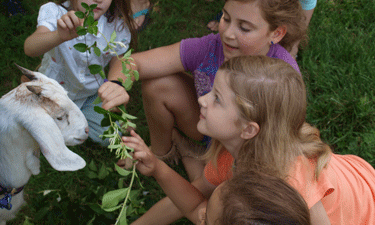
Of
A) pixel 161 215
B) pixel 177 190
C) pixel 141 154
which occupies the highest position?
pixel 141 154

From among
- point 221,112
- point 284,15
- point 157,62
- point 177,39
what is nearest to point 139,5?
point 177,39

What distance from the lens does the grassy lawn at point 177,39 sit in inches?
85.0

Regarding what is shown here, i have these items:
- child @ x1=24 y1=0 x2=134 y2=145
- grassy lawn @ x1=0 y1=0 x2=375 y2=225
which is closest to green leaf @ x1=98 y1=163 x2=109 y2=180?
grassy lawn @ x1=0 y1=0 x2=375 y2=225

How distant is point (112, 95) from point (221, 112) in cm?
55

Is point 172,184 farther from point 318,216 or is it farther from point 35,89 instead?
point 35,89

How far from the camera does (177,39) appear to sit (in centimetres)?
340

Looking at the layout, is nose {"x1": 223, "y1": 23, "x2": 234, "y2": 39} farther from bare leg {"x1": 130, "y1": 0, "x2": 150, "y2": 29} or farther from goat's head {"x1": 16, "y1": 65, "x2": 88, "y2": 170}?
bare leg {"x1": 130, "y1": 0, "x2": 150, "y2": 29}

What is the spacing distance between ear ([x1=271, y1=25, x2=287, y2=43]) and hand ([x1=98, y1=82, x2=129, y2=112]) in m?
0.93

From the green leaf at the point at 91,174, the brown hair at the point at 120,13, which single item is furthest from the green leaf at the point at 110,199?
the brown hair at the point at 120,13

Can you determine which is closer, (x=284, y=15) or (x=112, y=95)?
(x=112, y=95)

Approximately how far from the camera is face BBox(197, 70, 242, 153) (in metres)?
1.50

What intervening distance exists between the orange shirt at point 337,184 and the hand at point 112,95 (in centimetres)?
66

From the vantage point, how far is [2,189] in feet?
4.39

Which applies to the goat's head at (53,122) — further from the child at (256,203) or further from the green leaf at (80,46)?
the child at (256,203)
